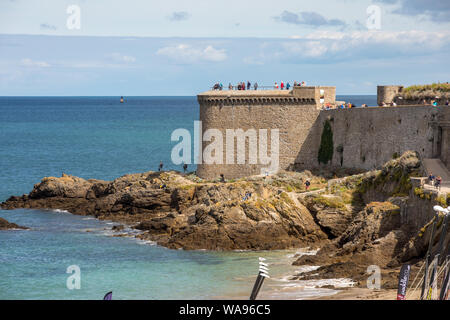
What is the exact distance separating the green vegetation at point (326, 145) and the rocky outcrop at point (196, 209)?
405cm

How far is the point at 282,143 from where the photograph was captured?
49000 mm

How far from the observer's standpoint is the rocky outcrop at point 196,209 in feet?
125

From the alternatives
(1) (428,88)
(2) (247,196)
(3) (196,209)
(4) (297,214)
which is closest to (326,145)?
(1) (428,88)

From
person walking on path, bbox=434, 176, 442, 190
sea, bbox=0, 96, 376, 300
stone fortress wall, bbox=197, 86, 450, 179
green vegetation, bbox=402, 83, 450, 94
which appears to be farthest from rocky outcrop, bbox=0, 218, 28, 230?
green vegetation, bbox=402, 83, 450, 94

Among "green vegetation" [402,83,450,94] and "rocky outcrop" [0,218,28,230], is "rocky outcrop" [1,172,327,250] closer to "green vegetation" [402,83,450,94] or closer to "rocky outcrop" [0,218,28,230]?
"rocky outcrop" [0,218,28,230]

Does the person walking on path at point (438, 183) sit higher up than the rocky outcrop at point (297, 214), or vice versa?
the person walking on path at point (438, 183)

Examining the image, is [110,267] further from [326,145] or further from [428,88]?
[428,88]

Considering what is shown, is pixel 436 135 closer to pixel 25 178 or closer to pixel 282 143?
pixel 282 143

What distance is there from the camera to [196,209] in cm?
4075

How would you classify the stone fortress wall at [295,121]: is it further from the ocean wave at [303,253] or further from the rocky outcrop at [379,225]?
the ocean wave at [303,253]

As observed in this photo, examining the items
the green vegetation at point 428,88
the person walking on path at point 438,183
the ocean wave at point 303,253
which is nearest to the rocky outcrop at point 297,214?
the ocean wave at point 303,253

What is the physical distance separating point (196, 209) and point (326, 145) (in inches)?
435
